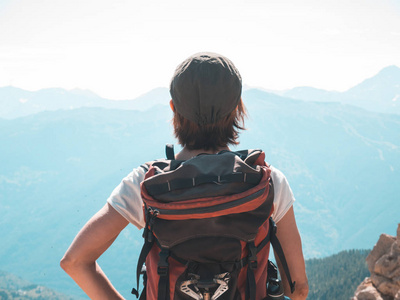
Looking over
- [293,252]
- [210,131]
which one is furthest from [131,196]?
[293,252]

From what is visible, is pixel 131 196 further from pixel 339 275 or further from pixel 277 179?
pixel 339 275

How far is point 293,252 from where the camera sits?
1.61m

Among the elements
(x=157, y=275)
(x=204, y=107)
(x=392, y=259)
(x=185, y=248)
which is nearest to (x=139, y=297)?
(x=157, y=275)

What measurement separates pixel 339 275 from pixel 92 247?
67.9m

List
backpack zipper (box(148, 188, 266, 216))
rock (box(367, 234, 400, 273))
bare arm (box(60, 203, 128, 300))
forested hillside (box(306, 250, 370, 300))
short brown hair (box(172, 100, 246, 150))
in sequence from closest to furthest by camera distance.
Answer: backpack zipper (box(148, 188, 266, 216)) < bare arm (box(60, 203, 128, 300)) < short brown hair (box(172, 100, 246, 150)) < rock (box(367, 234, 400, 273)) < forested hillside (box(306, 250, 370, 300))

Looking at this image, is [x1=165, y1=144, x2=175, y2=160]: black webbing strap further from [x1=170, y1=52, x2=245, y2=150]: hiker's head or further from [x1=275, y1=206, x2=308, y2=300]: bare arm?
[x1=275, y1=206, x2=308, y2=300]: bare arm

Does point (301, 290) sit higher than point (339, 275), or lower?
higher

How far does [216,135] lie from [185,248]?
0.48 meters

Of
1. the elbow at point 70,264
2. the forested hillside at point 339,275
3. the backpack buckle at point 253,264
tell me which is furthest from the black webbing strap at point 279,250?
the forested hillside at point 339,275

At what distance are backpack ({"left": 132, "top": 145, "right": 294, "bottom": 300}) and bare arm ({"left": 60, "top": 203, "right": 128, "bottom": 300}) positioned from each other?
157 mm

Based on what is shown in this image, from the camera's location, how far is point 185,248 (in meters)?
1.31

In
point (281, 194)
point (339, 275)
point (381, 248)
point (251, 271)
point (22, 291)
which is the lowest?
point (22, 291)

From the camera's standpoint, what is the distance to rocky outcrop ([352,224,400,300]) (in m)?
12.5

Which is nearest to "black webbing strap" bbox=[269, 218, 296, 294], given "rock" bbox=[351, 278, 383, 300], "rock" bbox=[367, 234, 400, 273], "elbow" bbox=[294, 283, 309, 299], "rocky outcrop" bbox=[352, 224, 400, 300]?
"elbow" bbox=[294, 283, 309, 299]
